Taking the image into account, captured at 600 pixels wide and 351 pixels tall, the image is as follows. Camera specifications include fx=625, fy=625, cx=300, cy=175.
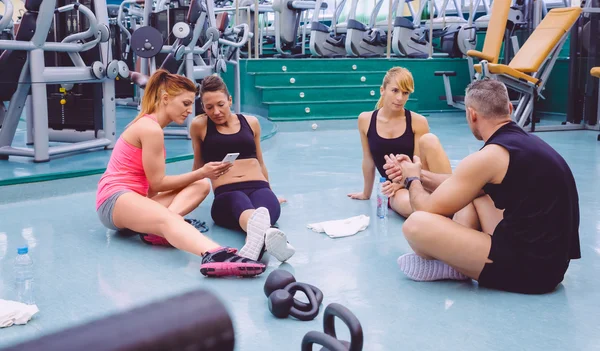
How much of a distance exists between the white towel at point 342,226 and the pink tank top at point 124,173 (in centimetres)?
100

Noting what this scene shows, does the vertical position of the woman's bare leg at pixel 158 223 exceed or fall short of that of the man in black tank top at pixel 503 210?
it falls short

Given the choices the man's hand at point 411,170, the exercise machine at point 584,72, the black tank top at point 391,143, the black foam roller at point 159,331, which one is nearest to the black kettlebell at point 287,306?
the man's hand at point 411,170

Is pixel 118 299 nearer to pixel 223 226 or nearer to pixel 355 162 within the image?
pixel 223 226

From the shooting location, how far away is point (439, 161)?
3.61 m

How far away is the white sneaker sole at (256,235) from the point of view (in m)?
2.85

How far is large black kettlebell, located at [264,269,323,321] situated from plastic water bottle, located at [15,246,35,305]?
0.95 metres

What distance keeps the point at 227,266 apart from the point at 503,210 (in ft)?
3.84

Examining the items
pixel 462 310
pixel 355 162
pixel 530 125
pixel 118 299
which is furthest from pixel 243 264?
pixel 530 125

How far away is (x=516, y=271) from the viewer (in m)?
2.45

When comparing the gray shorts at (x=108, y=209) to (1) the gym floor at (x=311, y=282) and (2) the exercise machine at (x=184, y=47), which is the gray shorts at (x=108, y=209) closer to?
(1) the gym floor at (x=311, y=282)

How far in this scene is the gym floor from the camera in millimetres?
2172

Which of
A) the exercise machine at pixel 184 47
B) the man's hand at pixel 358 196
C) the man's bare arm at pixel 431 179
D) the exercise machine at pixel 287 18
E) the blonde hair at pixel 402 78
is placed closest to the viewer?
the man's bare arm at pixel 431 179

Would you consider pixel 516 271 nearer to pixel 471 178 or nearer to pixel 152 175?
pixel 471 178

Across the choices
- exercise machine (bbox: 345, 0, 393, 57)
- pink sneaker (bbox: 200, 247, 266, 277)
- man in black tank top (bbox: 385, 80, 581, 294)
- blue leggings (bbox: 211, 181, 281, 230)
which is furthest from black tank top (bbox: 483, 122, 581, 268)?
exercise machine (bbox: 345, 0, 393, 57)
